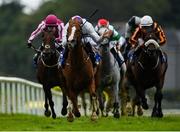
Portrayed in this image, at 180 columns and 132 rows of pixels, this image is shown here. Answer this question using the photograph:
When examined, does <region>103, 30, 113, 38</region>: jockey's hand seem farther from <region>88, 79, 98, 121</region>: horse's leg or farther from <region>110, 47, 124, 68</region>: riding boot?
<region>88, 79, 98, 121</region>: horse's leg

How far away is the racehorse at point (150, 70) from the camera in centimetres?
1983

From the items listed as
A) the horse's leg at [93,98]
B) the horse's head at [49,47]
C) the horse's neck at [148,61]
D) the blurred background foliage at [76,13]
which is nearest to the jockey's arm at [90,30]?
the horse's leg at [93,98]

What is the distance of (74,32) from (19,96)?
10.4 meters

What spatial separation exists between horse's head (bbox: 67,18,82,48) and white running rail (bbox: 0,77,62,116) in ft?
26.8

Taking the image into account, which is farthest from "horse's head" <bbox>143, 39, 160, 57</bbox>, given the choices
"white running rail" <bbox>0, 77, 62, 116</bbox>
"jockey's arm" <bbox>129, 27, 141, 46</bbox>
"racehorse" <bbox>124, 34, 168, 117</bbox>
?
"white running rail" <bbox>0, 77, 62, 116</bbox>

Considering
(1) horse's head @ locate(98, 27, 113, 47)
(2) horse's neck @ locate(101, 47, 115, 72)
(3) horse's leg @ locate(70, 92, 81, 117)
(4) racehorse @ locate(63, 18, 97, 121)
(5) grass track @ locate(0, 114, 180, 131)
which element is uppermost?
(1) horse's head @ locate(98, 27, 113, 47)

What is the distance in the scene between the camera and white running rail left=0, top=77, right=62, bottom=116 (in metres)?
26.1

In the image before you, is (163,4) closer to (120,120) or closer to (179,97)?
(179,97)

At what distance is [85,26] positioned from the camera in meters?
18.2

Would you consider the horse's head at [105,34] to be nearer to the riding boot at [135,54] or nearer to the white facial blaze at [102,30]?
the white facial blaze at [102,30]

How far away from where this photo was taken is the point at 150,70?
2047 cm

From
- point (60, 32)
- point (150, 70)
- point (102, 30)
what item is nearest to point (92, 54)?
point (60, 32)

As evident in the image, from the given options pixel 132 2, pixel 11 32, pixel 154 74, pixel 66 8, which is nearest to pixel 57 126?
pixel 154 74

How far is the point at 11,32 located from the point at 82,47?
9842 cm
